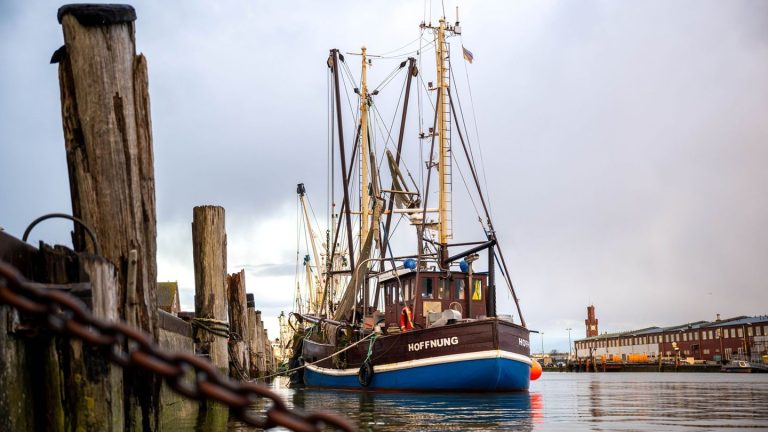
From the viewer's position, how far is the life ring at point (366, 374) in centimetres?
2822

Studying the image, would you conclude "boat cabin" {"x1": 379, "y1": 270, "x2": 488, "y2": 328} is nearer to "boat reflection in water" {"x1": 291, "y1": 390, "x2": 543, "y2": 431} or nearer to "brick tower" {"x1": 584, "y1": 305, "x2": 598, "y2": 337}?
"boat reflection in water" {"x1": 291, "y1": 390, "x2": 543, "y2": 431}

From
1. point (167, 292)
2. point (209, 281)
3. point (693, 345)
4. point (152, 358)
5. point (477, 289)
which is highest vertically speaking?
point (167, 292)

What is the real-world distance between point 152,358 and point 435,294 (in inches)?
1027

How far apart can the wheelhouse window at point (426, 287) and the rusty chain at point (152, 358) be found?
1020 inches

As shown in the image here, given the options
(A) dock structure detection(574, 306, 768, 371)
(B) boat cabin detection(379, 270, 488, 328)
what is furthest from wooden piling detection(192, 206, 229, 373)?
(A) dock structure detection(574, 306, 768, 371)

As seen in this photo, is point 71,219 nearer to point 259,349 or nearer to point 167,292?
point 167,292

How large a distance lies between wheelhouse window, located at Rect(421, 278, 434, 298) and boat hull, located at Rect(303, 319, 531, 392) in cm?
214

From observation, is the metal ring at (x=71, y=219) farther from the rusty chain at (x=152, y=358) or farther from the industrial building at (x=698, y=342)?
the industrial building at (x=698, y=342)

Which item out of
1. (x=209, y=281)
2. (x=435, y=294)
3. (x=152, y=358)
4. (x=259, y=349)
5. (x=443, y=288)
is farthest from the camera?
(x=259, y=349)

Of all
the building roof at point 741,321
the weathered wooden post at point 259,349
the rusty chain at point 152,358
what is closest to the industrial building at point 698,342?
the building roof at point 741,321

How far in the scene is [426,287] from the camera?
2817 cm

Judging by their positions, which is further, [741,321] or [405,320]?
[741,321]

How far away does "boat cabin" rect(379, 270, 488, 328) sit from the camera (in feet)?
90.7

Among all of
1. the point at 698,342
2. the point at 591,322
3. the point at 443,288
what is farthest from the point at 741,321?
the point at 443,288
